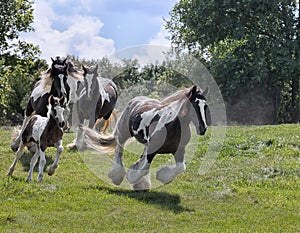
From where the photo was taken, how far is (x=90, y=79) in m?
13.8

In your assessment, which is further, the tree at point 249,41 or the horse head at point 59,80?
the tree at point 249,41

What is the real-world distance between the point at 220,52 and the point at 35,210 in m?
29.2

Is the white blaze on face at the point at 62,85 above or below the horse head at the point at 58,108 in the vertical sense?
above

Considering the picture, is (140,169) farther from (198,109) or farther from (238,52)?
(238,52)

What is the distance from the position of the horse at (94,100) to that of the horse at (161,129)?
265 cm

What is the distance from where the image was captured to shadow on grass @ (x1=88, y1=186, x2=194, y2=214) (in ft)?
31.7

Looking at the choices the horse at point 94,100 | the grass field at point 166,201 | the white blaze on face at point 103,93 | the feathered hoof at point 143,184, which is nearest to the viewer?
the grass field at point 166,201

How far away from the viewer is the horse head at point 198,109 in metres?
9.47

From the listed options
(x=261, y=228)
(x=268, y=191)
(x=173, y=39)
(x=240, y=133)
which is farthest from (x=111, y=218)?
(x=173, y=39)

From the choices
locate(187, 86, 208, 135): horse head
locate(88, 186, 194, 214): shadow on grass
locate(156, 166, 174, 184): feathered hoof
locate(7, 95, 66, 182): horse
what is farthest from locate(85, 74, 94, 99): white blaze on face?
locate(187, 86, 208, 135): horse head

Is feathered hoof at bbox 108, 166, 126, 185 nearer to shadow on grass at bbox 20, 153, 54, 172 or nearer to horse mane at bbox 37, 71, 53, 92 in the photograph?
horse mane at bbox 37, 71, 53, 92

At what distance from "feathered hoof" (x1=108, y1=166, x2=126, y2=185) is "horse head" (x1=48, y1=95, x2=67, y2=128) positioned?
1624 millimetres

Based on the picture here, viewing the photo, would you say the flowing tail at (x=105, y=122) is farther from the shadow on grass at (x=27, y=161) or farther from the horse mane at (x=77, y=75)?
the horse mane at (x=77, y=75)

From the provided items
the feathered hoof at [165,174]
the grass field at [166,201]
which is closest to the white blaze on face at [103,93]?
the grass field at [166,201]
